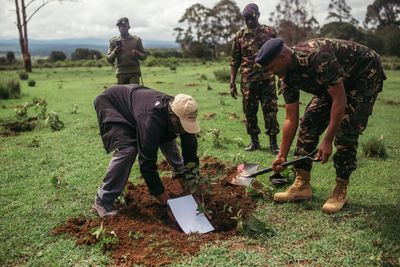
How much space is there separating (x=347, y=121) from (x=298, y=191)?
0.94 meters

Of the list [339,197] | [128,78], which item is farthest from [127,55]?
[339,197]

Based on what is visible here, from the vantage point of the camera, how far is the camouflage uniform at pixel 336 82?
353cm

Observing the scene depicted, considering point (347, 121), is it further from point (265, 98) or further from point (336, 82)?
point (265, 98)

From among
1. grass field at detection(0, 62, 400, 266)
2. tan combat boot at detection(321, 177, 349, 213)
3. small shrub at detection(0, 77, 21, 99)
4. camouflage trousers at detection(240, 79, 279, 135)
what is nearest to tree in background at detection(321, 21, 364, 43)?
small shrub at detection(0, 77, 21, 99)

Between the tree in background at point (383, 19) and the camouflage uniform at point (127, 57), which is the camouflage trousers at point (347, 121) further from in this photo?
the tree in background at point (383, 19)

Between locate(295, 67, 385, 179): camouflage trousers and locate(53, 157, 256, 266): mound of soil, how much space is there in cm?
92

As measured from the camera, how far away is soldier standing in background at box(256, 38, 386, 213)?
3502 millimetres

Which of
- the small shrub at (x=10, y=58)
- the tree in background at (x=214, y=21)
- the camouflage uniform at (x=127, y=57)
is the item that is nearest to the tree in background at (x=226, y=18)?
the tree in background at (x=214, y=21)

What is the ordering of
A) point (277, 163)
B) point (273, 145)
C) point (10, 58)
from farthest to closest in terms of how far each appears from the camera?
point (10, 58)
point (273, 145)
point (277, 163)

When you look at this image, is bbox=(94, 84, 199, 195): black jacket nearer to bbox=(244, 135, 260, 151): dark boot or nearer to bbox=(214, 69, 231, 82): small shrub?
bbox=(244, 135, 260, 151): dark boot

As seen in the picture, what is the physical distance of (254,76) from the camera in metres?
6.23

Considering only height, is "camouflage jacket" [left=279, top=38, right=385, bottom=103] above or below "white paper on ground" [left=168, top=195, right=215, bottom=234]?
above

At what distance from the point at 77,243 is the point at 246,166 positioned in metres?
2.29

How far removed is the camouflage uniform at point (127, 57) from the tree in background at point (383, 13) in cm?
4938
